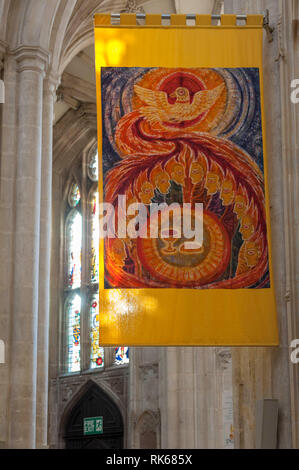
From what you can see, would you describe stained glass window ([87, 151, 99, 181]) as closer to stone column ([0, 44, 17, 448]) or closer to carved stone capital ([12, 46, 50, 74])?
carved stone capital ([12, 46, 50, 74])

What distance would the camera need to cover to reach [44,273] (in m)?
14.7

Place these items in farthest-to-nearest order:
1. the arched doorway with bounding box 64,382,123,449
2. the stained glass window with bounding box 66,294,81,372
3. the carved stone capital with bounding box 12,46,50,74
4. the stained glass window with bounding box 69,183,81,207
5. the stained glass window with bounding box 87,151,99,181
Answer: the stained glass window with bounding box 69,183,81,207 < the stained glass window with bounding box 87,151,99,181 < the stained glass window with bounding box 66,294,81,372 < the arched doorway with bounding box 64,382,123,449 < the carved stone capital with bounding box 12,46,50,74

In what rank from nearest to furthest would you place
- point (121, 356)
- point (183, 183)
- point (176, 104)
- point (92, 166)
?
point (183, 183)
point (176, 104)
point (121, 356)
point (92, 166)

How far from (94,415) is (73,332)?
2.42 m

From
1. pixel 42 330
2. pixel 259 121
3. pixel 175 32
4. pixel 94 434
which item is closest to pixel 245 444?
pixel 259 121

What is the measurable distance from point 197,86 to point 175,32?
636 millimetres

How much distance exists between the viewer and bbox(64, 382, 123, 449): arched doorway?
22750 mm

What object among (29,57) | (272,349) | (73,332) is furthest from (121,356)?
(272,349)

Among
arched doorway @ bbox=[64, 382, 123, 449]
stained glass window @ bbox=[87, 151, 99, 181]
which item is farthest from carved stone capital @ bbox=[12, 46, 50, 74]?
arched doorway @ bbox=[64, 382, 123, 449]

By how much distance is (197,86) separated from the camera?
30.7 ft

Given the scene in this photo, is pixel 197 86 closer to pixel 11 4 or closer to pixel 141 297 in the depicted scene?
pixel 141 297

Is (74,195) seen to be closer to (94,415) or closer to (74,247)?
(74,247)

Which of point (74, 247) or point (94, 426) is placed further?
point (74, 247)

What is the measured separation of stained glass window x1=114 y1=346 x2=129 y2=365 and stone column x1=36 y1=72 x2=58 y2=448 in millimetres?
8371
